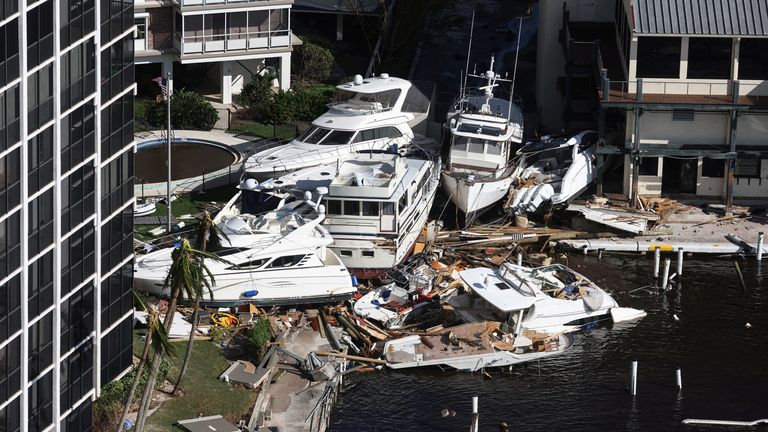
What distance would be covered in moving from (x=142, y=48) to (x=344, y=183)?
21930 mm

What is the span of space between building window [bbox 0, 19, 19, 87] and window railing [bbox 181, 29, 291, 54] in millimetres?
39641

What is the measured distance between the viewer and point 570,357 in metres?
55.9

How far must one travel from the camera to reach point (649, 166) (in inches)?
2758

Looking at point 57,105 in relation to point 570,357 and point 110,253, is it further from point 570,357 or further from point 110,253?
point 570,357

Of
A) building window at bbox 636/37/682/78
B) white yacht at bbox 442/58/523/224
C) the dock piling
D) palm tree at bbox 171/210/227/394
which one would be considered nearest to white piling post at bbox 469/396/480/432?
the dock piling

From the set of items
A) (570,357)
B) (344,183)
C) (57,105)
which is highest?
(57,105)

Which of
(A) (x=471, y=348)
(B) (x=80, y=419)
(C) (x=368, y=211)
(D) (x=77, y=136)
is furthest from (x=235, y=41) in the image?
(D) (x=77, y=136)

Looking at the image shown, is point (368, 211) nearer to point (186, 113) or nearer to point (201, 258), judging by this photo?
point (201, 258)

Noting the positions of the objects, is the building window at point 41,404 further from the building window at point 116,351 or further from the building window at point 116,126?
the building window at point 116,126

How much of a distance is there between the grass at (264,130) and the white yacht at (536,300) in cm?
1906

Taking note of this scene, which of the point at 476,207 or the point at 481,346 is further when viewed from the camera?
the point at 476,207

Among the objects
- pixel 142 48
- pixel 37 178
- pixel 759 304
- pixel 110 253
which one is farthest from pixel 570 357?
pixel 142 48

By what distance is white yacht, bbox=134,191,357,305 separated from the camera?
56.9 metres

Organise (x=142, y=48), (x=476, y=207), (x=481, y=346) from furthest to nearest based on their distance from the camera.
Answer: (x=142, y=48) < (x=476, y=207) < (x=481, y=346)
